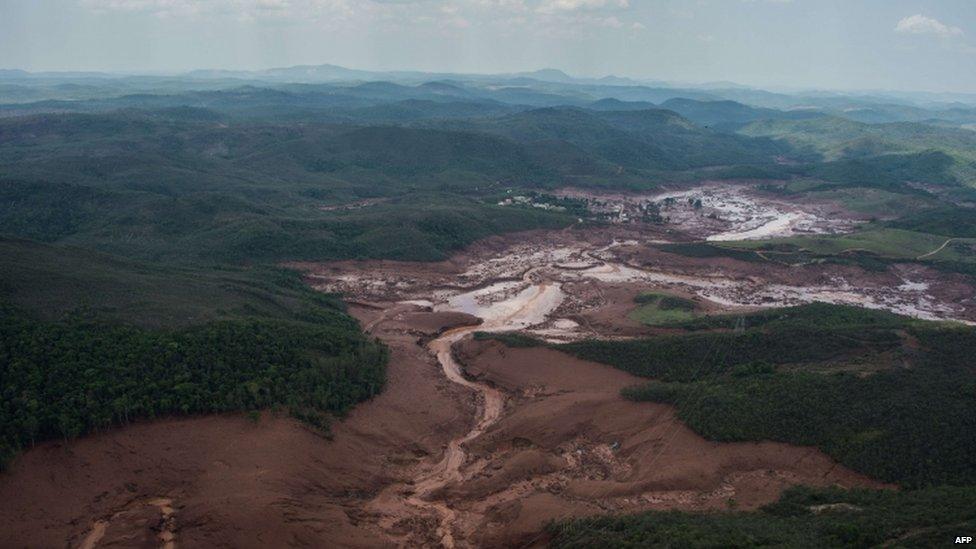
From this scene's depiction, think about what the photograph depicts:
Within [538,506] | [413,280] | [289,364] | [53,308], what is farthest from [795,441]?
[413,280]

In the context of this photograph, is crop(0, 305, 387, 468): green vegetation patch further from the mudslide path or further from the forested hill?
the mudslide path

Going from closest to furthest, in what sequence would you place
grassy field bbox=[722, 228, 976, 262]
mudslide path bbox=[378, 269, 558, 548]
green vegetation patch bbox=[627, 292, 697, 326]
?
mudslide path bbox=[378, 269, 558, 548]
green vegetation patch bbox=[627, 292, 697, 326]
grassy field bbox=[722, 228, 976, 262]

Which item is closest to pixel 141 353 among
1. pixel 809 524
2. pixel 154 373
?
pixel 154 373

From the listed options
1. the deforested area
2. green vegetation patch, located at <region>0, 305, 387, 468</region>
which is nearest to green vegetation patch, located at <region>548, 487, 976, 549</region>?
the deforested area

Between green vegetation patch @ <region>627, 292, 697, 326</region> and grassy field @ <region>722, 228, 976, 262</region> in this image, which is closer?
green vegetation patch @ <region>627, 292, 697, 326</region>

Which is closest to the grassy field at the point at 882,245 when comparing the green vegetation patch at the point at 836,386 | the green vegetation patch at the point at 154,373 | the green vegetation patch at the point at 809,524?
the green vegetation patch at the point at 836,386

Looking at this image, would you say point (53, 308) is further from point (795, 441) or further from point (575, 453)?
point (795, 441)

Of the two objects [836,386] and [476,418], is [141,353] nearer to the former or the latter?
[476,418]

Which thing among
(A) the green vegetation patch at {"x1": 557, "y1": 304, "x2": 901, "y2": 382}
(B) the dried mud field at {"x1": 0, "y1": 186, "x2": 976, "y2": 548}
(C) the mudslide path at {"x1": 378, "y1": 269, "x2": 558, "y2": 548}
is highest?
(A) the green vegetation patch at {"x1": 557, "y1": 304, "x2": 901, "y2": 382}
